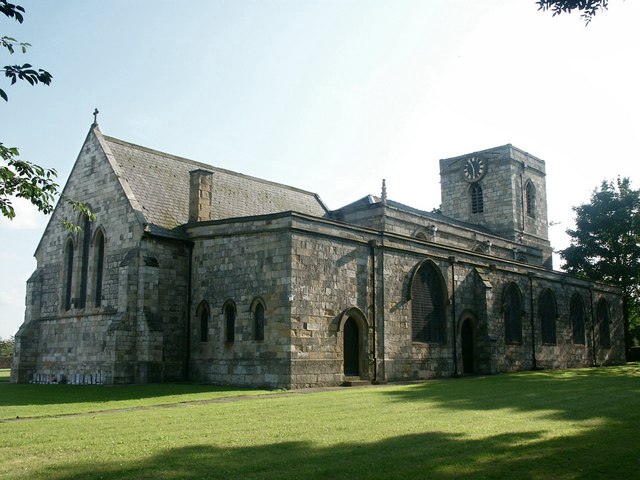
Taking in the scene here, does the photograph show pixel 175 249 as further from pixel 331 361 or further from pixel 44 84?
pixel 44 84

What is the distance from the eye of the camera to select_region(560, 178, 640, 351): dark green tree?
5084cm

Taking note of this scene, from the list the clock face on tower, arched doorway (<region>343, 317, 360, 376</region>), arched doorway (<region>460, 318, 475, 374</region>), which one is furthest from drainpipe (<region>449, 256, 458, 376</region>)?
the clock face on tower

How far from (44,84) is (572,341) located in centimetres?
3857

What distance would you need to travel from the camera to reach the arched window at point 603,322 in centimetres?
4597

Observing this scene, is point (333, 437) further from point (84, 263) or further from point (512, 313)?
point (512, 313)

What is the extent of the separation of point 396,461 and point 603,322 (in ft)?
136

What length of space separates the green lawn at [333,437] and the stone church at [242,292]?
516cm

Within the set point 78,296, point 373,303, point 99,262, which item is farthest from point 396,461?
point 78,296

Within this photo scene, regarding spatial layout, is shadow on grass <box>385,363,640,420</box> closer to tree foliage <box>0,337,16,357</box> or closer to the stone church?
the stone church

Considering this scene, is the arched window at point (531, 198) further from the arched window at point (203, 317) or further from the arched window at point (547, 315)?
the arched window at point (203, 317)

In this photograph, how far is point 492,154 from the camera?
51.5 metres

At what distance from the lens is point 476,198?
52.5m

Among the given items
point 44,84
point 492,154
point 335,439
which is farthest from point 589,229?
point 44,84

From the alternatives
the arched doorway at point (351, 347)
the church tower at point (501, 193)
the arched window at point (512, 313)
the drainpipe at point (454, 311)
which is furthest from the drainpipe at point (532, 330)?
the arched doorway at point (351, 347)
